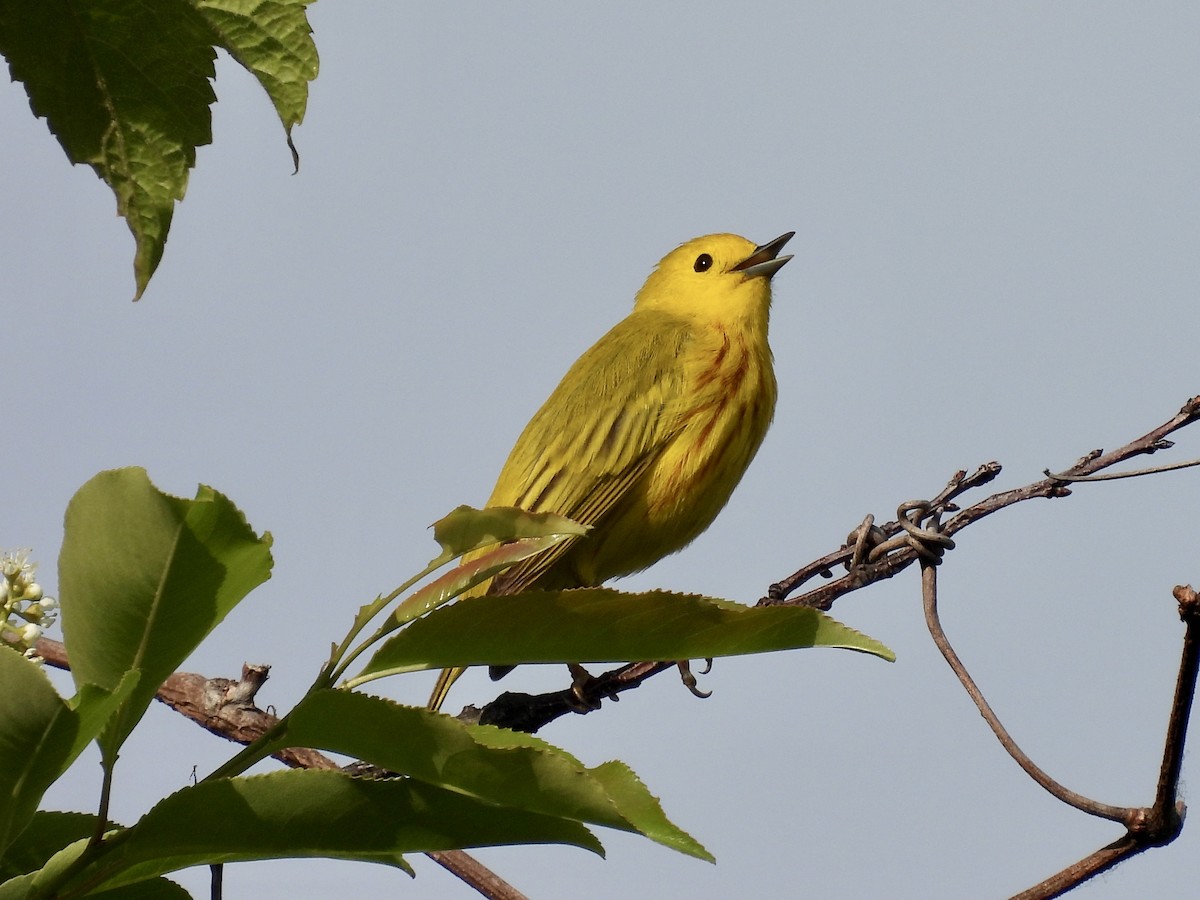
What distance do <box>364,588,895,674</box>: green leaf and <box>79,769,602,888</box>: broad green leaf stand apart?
0.41 ft

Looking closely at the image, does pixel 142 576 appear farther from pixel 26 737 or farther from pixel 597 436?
pixel 597 436

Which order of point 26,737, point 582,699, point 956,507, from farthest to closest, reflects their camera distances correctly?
1. point 582,699
2. point 956,507
3. point 26,737

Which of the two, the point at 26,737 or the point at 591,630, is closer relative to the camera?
the point at 26,737

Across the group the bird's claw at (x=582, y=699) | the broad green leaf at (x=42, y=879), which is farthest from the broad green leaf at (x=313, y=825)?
the bird's claw at (x=582, y=699)

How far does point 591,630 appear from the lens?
1.25 m

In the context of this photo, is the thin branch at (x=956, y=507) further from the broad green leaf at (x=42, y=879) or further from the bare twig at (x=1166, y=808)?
the broad green leaf at (x=42, y=879)

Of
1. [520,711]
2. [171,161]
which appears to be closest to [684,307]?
[520,711]

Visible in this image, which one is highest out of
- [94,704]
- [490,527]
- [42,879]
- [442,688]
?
[442,688]

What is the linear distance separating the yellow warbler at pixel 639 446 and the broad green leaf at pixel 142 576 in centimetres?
306

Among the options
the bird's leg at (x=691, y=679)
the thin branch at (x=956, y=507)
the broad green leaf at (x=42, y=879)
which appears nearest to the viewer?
the broad green leaf at (x=42, y=879)

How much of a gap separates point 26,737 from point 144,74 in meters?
0.66

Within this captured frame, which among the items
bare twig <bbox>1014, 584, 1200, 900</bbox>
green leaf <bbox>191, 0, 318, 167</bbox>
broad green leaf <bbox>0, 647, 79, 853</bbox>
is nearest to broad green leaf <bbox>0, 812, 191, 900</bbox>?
broad green leaf <bbox>0, 647, 79, 853</bbox>

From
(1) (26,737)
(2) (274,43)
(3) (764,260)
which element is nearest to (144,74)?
(2) (274,43)

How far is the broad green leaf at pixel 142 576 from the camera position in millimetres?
1069
